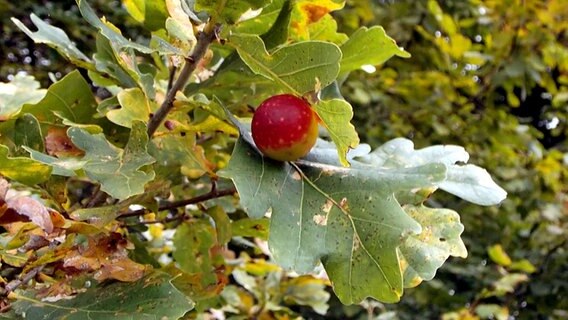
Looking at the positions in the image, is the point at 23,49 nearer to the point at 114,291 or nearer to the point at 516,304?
the point at 516,304

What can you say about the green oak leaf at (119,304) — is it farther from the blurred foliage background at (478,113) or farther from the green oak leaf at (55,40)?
the blurred foliage background at (478,113)

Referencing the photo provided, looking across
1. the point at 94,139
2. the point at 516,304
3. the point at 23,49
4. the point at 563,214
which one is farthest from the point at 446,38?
the point at 94,139

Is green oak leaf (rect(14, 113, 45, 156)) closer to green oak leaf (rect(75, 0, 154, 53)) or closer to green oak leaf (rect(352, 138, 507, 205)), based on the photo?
green oak leaf (rect(75, 0, 154, 53))

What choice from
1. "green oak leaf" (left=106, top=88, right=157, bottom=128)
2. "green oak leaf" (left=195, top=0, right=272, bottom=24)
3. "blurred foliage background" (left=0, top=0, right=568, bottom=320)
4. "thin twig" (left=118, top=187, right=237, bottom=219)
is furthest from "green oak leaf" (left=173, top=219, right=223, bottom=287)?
"blurred foliage background" (left=0, top=0, right=568, bottom=320)

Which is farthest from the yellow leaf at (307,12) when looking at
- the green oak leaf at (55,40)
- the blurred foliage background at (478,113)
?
the blurred foliage background at (478,113)

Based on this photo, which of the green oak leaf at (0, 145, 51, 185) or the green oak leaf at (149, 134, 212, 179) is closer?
the green oak leaf at (0, 145, 51, 185)

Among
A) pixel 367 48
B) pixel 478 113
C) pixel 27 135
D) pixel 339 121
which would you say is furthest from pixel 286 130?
pixel 478 113

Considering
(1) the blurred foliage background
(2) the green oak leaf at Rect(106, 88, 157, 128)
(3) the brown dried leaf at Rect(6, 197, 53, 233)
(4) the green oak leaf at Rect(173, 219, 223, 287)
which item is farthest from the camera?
(1) the blurred foliage background
